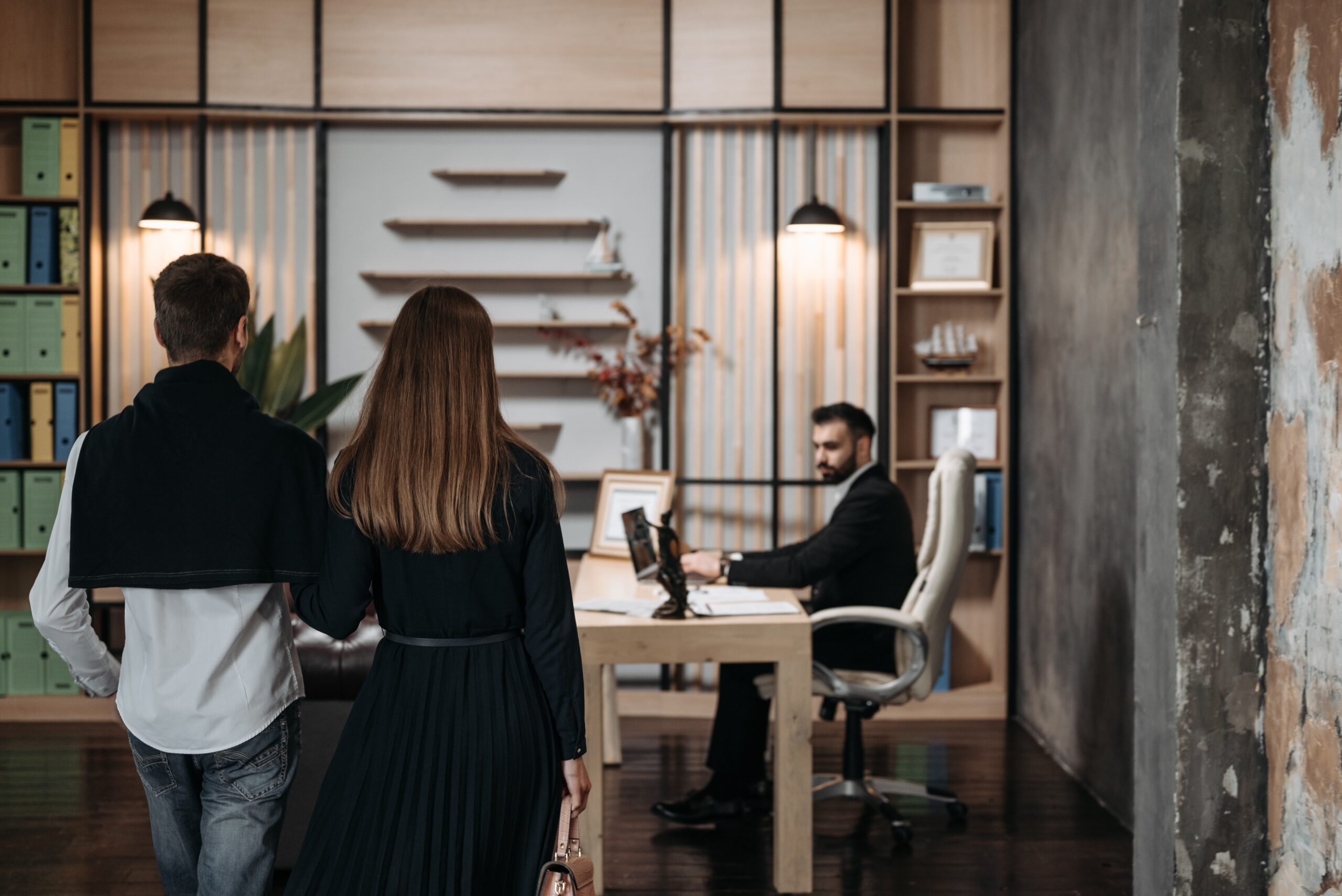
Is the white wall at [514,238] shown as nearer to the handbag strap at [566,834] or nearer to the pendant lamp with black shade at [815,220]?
the pendant lamp with black shade at [815,220]

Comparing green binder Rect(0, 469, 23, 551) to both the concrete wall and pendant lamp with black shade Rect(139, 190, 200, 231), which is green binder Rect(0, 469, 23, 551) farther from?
the concrete wall

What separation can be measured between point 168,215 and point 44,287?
26.5 inches

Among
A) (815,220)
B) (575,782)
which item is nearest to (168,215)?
(815,220)

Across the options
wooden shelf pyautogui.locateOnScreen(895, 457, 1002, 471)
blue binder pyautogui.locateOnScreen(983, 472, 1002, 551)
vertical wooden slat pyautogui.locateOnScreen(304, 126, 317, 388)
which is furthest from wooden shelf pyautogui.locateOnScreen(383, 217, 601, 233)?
blue binder pyautogui.locateOnScreen(983, 472, 1002, 551)

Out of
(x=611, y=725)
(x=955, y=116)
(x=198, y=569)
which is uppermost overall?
(x=955, y=116)

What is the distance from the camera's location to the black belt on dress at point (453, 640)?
187 centimetres

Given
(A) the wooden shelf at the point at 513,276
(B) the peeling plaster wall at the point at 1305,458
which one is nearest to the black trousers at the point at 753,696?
(B) the peeling plaster wall at the point at 1305,458

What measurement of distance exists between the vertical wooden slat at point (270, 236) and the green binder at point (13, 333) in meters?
1.03

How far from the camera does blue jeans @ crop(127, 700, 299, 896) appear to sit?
186 cm

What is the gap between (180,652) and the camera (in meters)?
1.84

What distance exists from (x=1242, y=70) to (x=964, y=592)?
3317 mm

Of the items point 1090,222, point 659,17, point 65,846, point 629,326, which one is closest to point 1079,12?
point 1090,222

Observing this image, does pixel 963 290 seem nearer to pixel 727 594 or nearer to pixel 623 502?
pixel 623 502

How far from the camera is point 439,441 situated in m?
1.79
